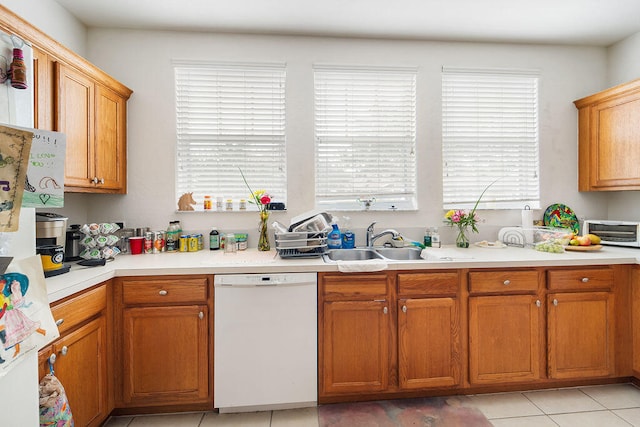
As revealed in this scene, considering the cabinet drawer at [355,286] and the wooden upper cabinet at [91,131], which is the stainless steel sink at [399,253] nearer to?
the cabinet drawer at [355,286]

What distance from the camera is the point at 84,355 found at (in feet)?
5.38

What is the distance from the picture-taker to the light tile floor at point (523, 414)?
187 cm

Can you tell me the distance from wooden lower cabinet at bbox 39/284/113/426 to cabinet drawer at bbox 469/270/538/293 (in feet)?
7.34

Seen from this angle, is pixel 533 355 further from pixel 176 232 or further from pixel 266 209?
pixel 176 232

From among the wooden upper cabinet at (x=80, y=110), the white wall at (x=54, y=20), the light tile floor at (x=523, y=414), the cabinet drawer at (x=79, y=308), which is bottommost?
the light tile floor at (x=523, y=414)

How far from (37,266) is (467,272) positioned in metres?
2.13

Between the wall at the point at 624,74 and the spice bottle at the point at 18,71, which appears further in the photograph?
the wall at the point at 624,74

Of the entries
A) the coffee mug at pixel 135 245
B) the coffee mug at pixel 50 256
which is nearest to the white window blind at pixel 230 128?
the coffee mug at pixel 135 245

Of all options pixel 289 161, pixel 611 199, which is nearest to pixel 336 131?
pixel 289 161

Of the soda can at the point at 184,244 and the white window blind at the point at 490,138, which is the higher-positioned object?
the white window blind at the point at 490,138

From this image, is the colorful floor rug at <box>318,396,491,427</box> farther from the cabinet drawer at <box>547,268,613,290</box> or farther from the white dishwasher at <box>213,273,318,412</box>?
the cabinet drawer at <box>547,268,613,290</box>

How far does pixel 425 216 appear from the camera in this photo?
9.11ft

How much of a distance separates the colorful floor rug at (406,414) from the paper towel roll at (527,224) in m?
1.36

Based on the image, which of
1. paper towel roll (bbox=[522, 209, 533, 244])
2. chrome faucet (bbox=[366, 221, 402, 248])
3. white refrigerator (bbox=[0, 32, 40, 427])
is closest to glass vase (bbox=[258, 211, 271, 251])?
chrome faucet (bbox=[366, 221, 402, 248])
